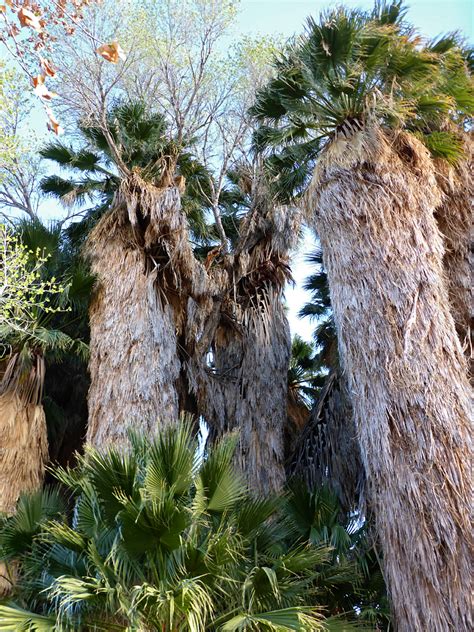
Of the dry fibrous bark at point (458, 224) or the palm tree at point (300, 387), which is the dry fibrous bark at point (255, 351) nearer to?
the palm tree at point (300, 387)

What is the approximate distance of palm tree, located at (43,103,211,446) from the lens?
9.18 metres

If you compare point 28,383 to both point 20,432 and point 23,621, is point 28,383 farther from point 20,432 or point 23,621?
point 23,621

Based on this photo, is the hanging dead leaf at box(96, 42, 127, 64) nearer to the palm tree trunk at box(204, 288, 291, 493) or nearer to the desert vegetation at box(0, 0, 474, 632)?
the desert vegetation at box(0, 0, 474, 632)

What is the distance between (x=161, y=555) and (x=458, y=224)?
21.3 ft

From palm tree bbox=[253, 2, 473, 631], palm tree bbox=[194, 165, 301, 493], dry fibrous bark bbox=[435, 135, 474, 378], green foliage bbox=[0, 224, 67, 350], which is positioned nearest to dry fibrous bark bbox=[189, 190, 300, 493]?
palm tree bbox=[194, 165, 301, 493]

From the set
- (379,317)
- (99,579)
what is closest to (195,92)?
(379,317)

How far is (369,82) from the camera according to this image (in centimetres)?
913

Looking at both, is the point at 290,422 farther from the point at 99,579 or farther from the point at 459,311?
the point at 99,579

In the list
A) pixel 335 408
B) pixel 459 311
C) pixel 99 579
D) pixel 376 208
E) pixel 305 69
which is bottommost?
pixel 99 579

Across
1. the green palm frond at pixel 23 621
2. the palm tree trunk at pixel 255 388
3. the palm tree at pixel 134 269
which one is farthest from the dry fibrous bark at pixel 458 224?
the green palm frond at pixel 23 621

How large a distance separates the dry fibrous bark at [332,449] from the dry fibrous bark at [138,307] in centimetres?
249

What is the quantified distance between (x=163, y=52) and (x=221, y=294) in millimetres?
5918

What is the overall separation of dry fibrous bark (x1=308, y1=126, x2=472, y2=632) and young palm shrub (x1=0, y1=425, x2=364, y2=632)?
2.78 ft

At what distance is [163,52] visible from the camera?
14359mm
